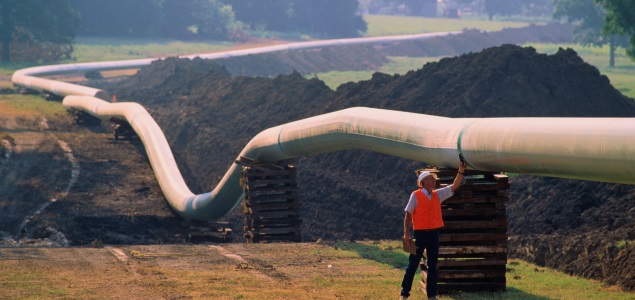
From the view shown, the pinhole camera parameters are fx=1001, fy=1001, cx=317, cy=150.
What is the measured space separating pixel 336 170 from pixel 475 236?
1900 cm

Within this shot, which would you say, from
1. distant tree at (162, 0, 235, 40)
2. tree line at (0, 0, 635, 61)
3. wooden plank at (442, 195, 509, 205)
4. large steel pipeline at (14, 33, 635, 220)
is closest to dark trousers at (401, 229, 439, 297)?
wooden plank at (442, 195, 509, 205)

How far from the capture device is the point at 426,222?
14.9 meters

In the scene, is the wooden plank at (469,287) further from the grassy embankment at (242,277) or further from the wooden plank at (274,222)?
the wooden plank at (274,222)

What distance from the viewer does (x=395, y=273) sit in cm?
1891

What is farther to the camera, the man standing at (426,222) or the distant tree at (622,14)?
the distant tree at (622,14)

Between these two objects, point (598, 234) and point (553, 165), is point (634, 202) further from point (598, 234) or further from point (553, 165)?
point (553, 165)

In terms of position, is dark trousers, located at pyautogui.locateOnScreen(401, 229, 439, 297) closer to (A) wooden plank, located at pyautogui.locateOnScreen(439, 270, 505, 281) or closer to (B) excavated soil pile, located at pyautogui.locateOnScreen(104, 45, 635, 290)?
(A) wooden plank, located at pyautogui.locateOnScreen(439, 270, 505, 281)

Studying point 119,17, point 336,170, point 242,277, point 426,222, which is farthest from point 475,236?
point 119,17

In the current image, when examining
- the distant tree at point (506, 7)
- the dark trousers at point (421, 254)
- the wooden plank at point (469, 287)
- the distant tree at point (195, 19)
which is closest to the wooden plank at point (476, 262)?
the wooden plank at point (469, 287)

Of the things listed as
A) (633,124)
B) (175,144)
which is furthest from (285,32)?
(633,124)

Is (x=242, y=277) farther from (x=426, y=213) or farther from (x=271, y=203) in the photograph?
(x=271, y=203)

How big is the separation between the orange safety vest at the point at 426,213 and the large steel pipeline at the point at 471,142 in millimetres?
1449

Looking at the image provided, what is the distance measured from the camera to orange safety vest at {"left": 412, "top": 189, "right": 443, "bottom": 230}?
14781 millimetres

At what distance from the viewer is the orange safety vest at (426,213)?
1478 cm
